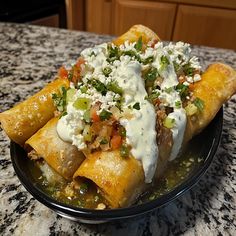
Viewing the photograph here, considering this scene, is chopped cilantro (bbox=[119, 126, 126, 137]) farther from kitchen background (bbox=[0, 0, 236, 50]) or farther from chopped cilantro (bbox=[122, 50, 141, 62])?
kitchen background (bbox=[0, 0, 236, 50])

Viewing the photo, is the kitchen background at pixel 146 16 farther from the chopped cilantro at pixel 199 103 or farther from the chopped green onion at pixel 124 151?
the chopped green onion at pixel 124 151

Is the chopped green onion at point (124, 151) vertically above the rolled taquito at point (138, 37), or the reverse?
the rolled taquito at point (138, 37)

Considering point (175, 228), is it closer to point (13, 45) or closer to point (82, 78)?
point (82, 78)

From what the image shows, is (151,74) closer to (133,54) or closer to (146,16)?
(133,54)

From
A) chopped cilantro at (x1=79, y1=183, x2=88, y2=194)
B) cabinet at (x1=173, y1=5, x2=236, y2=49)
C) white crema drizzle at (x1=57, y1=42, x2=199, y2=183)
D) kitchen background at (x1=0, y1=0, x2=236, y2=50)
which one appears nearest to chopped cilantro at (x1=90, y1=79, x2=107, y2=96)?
white crema drizzle at (x1=57, y1=42, x2=199, y2=183)

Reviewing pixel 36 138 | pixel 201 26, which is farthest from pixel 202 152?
pixel 201 26

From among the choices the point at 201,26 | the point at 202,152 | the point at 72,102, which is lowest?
the point at 201,26

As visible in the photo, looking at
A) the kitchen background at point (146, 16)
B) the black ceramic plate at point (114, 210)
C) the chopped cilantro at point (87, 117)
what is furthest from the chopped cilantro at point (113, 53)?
the kitchen background at point (146, 16)

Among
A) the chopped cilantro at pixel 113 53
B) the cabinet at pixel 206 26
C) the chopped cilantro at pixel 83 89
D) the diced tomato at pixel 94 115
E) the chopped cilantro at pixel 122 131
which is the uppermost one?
the chopped cilantro at pixel 113 53
